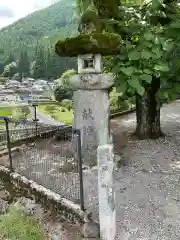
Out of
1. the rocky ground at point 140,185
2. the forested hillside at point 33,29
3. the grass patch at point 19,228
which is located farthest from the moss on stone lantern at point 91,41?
the forested hillside at point 33,29

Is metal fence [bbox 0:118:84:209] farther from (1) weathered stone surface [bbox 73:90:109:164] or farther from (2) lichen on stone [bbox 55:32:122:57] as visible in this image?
(2) lichen on stone [bbox 55:32:122:57]

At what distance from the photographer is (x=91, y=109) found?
6.66 meters

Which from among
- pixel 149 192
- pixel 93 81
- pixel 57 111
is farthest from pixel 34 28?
pixel 149 192

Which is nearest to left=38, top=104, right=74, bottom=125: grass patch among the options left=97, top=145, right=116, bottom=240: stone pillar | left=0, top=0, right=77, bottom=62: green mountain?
left=97, top=145, right=116, bottom=240: stone pillar

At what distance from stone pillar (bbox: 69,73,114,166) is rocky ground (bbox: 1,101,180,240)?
567mm

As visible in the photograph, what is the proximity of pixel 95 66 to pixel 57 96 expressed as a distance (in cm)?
2345

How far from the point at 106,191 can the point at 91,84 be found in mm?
2799

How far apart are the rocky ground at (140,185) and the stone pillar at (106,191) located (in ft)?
0.76

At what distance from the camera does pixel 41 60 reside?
2191 inches

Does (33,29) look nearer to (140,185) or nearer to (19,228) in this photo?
(140,185)

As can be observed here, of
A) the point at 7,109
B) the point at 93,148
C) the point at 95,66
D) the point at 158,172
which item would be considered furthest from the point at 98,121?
the point at 7,109

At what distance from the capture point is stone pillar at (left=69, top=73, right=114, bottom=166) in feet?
21.1

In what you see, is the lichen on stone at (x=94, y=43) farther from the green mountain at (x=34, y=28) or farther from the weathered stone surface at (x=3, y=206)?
the green mountain at (x=34, y=28)

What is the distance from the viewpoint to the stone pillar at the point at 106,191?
4125 millimetres
